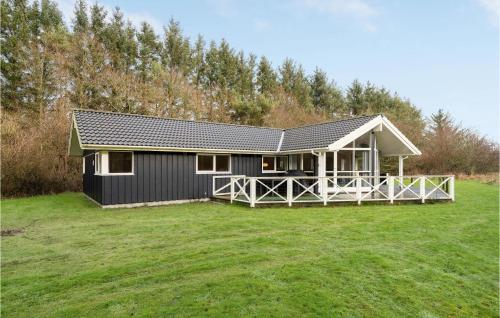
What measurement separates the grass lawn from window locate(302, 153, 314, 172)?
5.70 meters

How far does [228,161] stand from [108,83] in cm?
1220

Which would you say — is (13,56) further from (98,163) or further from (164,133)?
(164,133)

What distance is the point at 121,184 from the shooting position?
12.5 metres

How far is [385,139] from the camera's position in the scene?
15.6 m

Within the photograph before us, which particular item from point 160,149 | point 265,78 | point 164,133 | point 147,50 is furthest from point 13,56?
point 265,78

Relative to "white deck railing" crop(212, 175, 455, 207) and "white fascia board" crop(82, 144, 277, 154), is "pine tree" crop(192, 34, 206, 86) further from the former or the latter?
"white deck railing" crop(212, 175, 455, 207)

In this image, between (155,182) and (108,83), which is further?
(108,83)

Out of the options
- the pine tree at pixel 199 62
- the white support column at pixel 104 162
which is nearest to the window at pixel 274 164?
the white support column at pixel 104 162

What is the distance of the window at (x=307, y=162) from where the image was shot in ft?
50.2

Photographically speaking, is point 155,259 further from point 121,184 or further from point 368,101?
point 368,101

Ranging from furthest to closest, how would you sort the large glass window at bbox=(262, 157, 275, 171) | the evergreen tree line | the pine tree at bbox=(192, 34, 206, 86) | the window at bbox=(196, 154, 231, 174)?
the pine tree at bbox=(192, 34, 206, 86), the evergreen tree line, the large glass window at bbox=(262, 157, 275, 171), the window at bbox=(196, 154, 231, 174)

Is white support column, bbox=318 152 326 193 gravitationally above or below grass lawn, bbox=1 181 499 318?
above

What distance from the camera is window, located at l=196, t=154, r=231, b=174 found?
14672mm

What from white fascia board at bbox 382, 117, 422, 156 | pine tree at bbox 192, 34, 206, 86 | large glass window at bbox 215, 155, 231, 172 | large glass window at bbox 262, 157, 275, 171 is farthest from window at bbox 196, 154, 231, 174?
pine tree at bbox 192, 34, 206, 86
